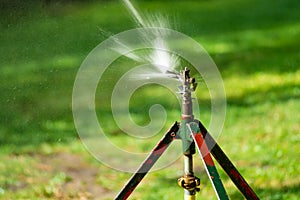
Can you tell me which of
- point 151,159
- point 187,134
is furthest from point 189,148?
point 151,159

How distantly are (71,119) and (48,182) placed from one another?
1.71 metres

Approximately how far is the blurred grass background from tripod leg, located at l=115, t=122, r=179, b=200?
76 centimetres

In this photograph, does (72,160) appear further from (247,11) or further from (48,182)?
(247,11)

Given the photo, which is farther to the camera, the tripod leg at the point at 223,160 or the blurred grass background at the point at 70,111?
the blurred grass background at the point at 70,111

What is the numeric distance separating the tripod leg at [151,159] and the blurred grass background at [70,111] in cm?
76

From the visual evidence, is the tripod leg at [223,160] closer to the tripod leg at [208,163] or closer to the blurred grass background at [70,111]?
the tripod leg at [208,163]

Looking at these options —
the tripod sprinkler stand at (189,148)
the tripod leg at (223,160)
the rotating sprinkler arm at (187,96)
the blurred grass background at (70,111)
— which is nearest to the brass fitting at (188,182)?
the tripod sprinkler stand at (189,148)

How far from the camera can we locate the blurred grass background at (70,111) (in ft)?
17.6

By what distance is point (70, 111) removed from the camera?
24.6 feet

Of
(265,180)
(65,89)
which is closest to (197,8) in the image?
(65,89)

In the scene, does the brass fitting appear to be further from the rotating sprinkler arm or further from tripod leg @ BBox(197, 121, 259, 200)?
the rotating sprinkler arm

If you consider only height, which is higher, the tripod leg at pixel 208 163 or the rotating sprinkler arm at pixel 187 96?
the rotating sprinkler arm at pixel 187 96

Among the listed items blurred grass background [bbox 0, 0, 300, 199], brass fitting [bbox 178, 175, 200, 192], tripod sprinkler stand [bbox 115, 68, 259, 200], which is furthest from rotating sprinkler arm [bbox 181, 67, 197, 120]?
blurred grass background [bbox 0, 0, 300, 199]

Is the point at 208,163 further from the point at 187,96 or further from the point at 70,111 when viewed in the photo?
the point at 70,111
